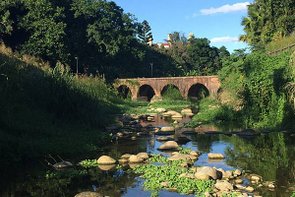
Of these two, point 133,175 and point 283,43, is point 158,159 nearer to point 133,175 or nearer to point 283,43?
point 133,175

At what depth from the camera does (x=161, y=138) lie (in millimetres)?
21734

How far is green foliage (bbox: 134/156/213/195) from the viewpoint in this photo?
11692 millimetres

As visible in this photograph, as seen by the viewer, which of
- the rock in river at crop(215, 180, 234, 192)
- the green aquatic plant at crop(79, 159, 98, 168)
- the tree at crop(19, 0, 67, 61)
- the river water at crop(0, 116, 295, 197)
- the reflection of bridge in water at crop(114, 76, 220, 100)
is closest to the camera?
the rock in river at crop(215, 180, 234, 192)

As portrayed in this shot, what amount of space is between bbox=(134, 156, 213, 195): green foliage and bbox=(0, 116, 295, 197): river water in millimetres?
328

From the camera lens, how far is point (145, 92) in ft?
207

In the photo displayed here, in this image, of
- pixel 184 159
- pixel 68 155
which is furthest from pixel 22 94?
pixel 184 159

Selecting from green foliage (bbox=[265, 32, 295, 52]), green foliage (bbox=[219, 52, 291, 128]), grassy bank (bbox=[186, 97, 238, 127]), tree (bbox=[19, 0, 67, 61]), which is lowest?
grassy bank (bbox=[186, 97, 238, 127])

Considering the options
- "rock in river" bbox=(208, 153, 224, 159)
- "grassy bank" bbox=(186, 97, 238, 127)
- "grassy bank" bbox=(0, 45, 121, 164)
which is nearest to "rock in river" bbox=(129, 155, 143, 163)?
"grassy bank" bbox=(0, 45, 121, 164)

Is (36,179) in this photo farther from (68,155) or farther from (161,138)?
(161,138)

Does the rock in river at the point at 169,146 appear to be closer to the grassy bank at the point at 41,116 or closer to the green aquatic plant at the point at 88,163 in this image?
the grassy bank at the point at 41,116

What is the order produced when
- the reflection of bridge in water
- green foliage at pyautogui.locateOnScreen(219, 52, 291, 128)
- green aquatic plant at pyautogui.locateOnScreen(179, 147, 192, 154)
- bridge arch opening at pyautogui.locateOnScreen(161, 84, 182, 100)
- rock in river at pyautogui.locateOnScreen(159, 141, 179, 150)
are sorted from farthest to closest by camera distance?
1. the reflection of bridge in water
2. bridge arch opening at pyautogui.locateOnScreen(161, 84, 182, 100)
3. green foliage at pyautogui.locateOnScreen(219, 52, 291, 128)
4. rock in river at pyautogui.locateOnScreen(159, 141, 179, 150)
5. green aquatic plant at pyautogui.locateOnScreen(179, 147, 192, 154)

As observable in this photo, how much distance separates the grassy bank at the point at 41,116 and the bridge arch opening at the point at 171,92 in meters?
33.3

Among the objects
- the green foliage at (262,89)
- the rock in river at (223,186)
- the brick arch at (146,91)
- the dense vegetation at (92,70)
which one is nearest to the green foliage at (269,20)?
the dense vegetation at (92,70)

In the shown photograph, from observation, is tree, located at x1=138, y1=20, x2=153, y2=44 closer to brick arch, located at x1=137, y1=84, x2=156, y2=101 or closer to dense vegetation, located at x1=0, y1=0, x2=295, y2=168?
dense vegetation, located at x1=0, y1=0, x2=295, y2=168
